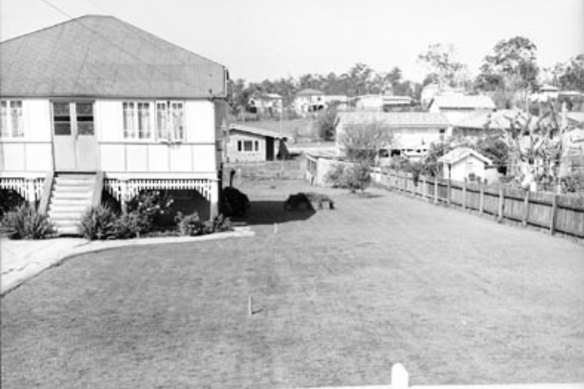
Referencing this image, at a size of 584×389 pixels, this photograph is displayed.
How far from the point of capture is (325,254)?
1433 centimetres

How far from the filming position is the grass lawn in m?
6.46

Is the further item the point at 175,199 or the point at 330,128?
the point at 330,128

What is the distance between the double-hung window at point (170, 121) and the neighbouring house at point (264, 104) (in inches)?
2293

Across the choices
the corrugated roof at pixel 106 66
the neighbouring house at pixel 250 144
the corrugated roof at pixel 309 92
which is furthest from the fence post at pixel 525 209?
the corrugated roof at pixel 309 92

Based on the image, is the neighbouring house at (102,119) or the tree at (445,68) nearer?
the neighbouring house at (102,119)

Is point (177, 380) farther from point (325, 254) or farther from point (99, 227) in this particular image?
point (99, 227)

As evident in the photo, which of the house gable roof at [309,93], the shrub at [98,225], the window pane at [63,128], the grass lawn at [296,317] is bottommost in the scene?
the grass lawn at [296,317]

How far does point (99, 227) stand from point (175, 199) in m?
3.66

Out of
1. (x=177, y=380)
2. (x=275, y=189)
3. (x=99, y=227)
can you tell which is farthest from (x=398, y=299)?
(x=275, y=189)

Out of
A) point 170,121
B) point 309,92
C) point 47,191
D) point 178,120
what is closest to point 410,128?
point 178,120

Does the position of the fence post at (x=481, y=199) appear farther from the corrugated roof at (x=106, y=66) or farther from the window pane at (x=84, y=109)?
the window pane at (x=84, y=109)

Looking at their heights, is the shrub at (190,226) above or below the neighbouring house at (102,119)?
below

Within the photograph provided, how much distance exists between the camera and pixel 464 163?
1361 inches

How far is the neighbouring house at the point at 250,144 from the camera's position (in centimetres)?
4834
